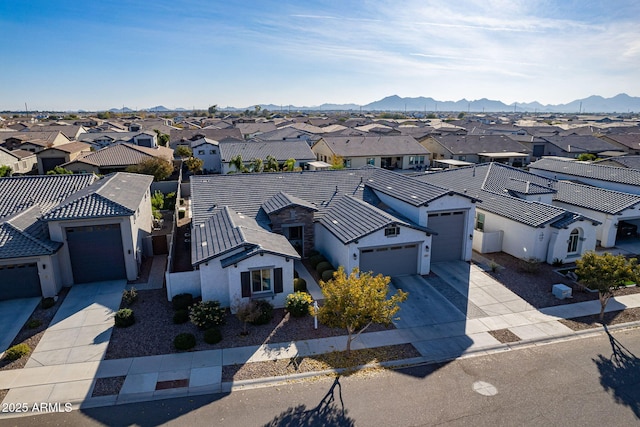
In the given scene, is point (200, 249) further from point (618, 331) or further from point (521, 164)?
point (521, 164)

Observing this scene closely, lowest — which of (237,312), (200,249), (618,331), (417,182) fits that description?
(618,331)

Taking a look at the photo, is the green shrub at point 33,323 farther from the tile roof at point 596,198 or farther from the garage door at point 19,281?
the tile roof at point 596,198

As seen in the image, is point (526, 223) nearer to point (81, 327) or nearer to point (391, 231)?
point (391, 231)

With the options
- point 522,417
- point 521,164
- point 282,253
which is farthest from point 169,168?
point 521,164

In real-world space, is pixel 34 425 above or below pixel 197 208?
below

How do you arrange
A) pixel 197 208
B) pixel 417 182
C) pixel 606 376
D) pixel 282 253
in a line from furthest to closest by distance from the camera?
pixel 417 182, pixel 197 208, pixel 282 253, pixel 606 376

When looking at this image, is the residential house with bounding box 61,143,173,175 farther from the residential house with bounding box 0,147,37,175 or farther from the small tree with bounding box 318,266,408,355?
the small tree with bounding box 318,266,408,355

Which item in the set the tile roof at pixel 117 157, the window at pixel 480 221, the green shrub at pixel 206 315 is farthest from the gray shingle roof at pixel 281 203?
the tile roof at pixel 117 157
